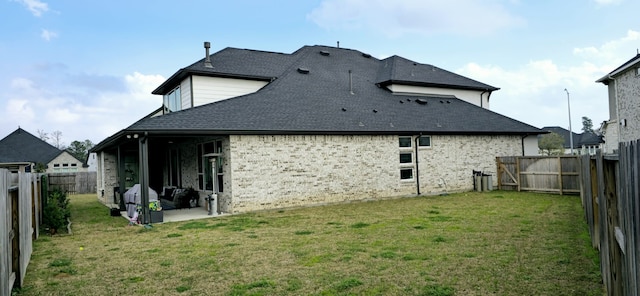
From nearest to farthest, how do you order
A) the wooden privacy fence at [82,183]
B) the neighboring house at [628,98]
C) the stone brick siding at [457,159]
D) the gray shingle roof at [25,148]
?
the stone brick siding at [457,159]
the neighboring house at [628,98]
the wooden privacy fence at [82,183]
the gray shingle roof at [25,148]

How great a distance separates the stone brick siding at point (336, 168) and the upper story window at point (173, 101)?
691 centimetres

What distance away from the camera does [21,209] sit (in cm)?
686

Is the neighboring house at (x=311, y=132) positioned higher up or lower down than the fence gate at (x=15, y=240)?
higher up

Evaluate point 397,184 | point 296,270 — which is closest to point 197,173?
point 397,184

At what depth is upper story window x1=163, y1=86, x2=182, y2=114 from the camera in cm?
1955

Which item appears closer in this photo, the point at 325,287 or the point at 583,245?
the point at 325,287

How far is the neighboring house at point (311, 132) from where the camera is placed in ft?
46.7

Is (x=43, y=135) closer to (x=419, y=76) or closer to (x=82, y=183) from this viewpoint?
(x=82, y=183)

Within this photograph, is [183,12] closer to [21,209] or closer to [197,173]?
[197,173]

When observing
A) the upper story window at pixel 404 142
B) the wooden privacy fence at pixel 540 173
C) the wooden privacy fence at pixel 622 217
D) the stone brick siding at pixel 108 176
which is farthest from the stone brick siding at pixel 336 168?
the wooden privacy fence at pixel 622 217

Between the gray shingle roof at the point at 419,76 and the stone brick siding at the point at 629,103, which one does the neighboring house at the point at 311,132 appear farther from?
the stone brick siding at the point at 629,103

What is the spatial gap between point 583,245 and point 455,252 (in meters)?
2.35

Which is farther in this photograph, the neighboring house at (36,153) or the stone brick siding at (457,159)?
the neighboring house at (36,153)

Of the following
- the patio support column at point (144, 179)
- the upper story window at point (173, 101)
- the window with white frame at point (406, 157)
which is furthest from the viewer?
the upper story window at point (173, 101)
